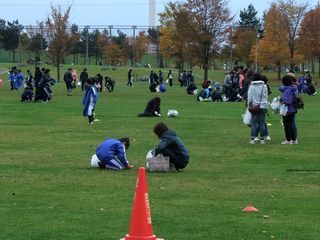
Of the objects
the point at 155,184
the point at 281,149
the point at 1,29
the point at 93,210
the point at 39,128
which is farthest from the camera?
the point at 1,29

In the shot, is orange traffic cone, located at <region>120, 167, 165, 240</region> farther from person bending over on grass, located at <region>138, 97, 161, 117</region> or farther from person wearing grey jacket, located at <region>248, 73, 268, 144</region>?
person bending over on grass, located at <region>138, 97, 161, 117</region>

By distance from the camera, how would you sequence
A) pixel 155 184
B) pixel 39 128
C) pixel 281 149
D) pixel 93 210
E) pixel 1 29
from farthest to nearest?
pixel 1 29
pixel 39 128
pixel 281 149
pixel 155 184
pixel 93 210

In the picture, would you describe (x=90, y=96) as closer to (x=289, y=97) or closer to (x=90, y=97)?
(x=90, y=97)

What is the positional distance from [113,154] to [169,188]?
236cm

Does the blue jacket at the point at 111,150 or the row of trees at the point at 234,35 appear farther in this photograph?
the row of trees at the point at 234,35

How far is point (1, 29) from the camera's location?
11656 centimetres

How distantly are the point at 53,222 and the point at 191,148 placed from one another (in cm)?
899

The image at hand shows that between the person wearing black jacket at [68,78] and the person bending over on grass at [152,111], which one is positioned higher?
the person wearing black jacket at [68,78]

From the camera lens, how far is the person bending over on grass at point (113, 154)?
13203 millimetres

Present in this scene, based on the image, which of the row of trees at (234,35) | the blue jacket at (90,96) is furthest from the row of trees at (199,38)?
the blue jacket at (90,96)

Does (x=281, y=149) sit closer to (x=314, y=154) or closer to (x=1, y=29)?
(x=314, y=154)

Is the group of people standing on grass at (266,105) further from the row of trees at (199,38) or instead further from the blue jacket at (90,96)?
the row of trees at (199,38)

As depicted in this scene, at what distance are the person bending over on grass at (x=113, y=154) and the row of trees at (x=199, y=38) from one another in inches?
1855

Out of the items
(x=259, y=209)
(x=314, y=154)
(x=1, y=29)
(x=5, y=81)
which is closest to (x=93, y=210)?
(x=259, y=209)
